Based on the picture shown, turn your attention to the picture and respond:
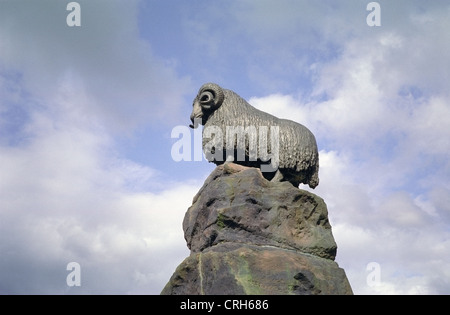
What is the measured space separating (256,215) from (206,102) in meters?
2.99

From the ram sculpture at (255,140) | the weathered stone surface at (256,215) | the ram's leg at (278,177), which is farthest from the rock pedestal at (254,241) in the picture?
the ram sculpture at (255,140)

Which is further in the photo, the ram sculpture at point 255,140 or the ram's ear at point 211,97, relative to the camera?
the ram's ear at point 211,97

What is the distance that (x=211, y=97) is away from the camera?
11266 mm

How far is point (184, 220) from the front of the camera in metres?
10.7

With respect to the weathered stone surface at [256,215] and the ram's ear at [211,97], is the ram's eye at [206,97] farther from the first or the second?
the weathered stone surface at [256,215]

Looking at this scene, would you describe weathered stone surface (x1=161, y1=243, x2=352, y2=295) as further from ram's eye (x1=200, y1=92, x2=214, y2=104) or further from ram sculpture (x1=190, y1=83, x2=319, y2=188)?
ram's eye (x1=200, y1=92, x2=214, y2=104)

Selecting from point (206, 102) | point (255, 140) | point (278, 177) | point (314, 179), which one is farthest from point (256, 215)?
point (206, 102)

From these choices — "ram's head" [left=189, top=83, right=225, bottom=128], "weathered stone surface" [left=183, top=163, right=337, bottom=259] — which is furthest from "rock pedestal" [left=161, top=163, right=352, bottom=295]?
"ram's head" [left=189, top=83, right=225, bottom=128]

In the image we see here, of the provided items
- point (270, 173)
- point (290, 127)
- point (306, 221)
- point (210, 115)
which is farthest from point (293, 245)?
point (210, 115)

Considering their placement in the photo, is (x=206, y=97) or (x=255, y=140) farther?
(x=206, y=97)

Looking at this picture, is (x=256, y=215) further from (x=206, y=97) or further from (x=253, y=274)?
(x=206, y=97)

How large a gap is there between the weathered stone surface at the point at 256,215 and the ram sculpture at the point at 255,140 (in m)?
0.60

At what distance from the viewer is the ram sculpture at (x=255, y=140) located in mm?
10812
